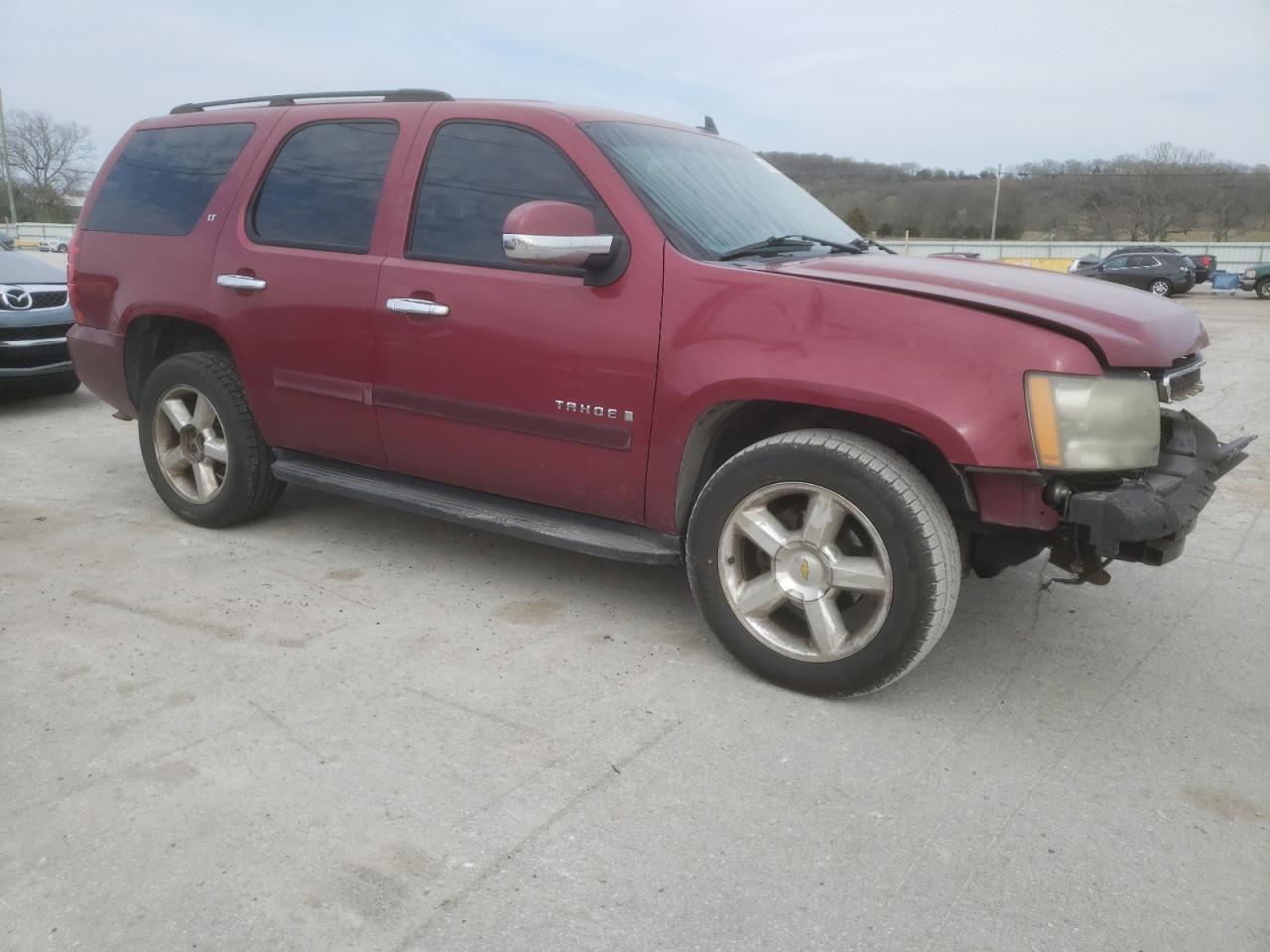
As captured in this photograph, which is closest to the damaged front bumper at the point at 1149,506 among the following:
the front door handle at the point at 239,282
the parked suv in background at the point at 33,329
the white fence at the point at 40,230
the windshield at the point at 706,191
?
the windshield at the point at 706,191

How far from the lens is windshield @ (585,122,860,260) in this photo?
3301mm

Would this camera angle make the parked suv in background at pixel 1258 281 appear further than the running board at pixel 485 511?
Yes

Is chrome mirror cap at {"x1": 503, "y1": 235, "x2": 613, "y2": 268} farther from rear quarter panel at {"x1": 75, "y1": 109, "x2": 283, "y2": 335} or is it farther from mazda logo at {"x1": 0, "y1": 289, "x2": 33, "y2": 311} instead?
mazda logo at {"x1": 0, "y1": 289, "x2": 33, "y2": 311}

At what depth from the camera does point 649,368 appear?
316 centimetres

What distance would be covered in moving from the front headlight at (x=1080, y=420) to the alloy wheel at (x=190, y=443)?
3.35 meters

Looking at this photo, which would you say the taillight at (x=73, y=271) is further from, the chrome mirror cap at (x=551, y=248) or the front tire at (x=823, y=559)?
the front tire at (x=823, y=559)

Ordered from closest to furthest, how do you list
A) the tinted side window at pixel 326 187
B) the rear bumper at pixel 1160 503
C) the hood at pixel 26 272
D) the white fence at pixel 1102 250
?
1. the rear bumper at pixel 1160 503
2. the tinted side window at pixel 326 187
3. the hood at pixel 26 272
4. the white fence at pixel 1102 250

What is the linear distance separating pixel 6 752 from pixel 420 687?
1101 mm

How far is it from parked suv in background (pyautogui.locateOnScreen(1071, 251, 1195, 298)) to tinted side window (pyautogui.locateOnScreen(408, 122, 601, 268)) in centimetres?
2947

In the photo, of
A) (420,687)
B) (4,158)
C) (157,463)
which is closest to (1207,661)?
(420,687)

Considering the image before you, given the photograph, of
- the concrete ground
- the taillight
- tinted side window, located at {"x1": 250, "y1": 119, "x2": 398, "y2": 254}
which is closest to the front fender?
the concrete ground

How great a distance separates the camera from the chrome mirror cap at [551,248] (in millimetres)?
2977

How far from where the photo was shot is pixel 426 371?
3635 millimetres

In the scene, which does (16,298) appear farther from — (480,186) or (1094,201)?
(1094,201)
